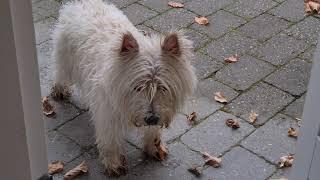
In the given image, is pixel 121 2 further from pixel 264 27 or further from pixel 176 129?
pixel 176 129

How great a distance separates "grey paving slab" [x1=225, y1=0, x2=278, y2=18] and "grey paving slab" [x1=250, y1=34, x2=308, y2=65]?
46 centimetres

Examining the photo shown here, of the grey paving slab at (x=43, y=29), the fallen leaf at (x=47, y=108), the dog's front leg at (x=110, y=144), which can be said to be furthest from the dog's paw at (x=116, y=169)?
Answer: the grey paving slab at (x=43, y=29)

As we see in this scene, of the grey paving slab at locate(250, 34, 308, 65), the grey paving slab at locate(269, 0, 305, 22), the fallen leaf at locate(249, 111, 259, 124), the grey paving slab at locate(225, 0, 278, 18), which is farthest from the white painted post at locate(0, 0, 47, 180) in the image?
the grey paving slab at locate(269, 0, 305, 22)

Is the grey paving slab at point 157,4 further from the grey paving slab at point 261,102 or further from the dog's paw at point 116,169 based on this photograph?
the dog's paw at point 116,169

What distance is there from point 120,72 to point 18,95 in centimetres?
130

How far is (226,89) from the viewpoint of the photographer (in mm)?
4281

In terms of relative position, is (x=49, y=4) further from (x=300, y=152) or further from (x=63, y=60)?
(x=300, y=152)

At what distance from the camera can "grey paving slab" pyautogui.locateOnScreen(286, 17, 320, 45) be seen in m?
4.95

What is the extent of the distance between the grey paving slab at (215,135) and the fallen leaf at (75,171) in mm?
737

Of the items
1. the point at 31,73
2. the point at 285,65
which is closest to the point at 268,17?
the point at 285,65

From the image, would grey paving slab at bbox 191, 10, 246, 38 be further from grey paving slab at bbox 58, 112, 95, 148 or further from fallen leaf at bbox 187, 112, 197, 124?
grey paving slab at bbox 58, 112, 95, 148

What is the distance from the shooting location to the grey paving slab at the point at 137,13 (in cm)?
514

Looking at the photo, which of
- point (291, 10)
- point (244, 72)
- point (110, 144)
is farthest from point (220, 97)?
point (291, 10)

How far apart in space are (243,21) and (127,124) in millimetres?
2360
